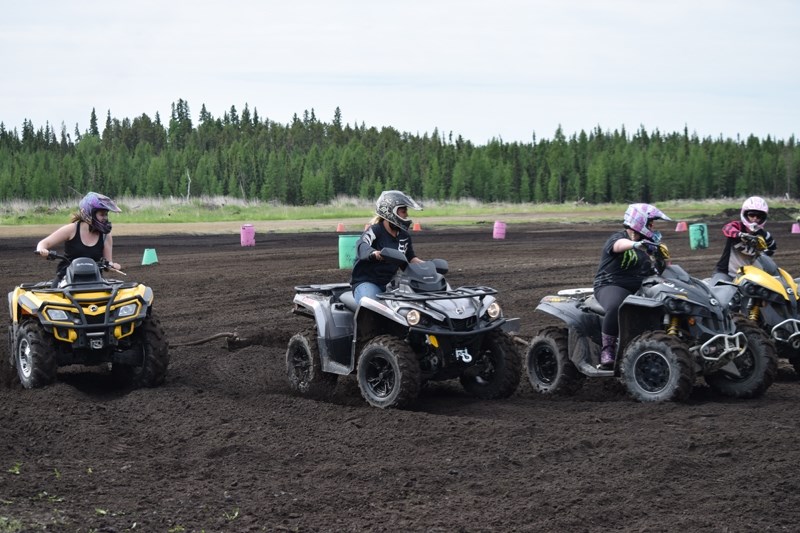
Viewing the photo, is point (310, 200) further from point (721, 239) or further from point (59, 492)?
point (59, 492)

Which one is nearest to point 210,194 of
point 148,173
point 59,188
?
point 148,173

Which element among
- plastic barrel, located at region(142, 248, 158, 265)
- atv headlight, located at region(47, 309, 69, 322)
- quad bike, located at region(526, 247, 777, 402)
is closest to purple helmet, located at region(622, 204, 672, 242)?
quad bike, located at region(526, 247, 777, 402)

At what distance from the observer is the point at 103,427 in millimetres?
9297

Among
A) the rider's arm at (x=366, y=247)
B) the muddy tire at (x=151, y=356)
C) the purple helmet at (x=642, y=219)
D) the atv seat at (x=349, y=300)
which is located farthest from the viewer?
the muddy tire at (x=151, y=356)

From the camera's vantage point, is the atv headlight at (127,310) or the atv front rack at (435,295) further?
the atv headlight at (127,310)

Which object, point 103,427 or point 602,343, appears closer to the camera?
point 103,427

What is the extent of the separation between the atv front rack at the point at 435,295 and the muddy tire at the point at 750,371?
2.27 m

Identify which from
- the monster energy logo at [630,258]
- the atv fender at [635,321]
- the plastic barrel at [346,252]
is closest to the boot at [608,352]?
the atv fender at [635,321]

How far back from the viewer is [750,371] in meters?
10.2

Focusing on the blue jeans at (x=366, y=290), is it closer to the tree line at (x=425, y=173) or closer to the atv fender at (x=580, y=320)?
the atv fender at (x=580, y=320)

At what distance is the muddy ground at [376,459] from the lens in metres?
6.60

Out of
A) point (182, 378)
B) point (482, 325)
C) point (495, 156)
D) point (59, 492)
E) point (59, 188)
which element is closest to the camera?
point (59, 492)

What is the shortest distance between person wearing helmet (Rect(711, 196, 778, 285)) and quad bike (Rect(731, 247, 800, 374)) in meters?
0.27

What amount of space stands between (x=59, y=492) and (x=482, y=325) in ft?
13.9
